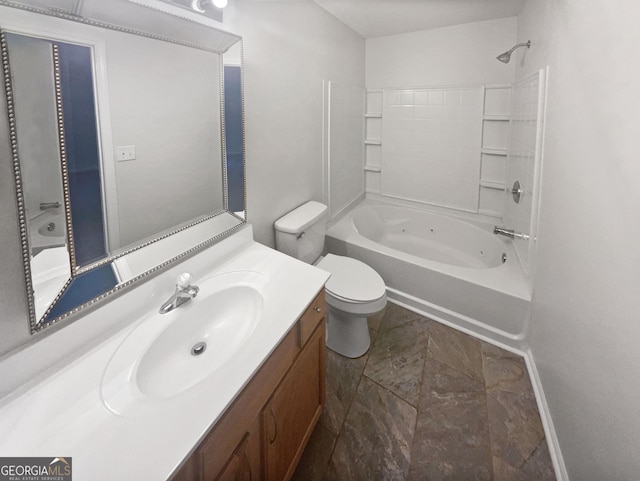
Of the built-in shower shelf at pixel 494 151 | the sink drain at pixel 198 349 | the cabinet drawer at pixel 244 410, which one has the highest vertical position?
the built-in shower shelf at pixel 494 151

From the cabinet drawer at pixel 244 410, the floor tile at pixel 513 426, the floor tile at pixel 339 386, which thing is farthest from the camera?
the floor tile at pixel 339 386

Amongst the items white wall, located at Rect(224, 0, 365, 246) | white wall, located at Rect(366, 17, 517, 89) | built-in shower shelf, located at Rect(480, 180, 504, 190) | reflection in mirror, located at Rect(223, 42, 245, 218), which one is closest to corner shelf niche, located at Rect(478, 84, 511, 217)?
built-in shower shelf, located at Rect(480, 180, 504, 190)

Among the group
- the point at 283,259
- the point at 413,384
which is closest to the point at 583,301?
the point at 413,384

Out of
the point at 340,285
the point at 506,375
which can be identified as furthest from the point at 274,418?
the point at 506,375

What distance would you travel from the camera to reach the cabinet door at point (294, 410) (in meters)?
1.05

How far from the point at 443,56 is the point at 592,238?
7.87 feet

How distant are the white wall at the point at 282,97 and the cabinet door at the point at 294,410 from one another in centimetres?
82

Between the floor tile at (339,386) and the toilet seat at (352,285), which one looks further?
the toilet seat at (352,285)

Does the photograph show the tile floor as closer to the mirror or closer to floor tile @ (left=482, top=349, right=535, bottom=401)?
floor tile @ (left=482, top=349, right=535, bottom=401)

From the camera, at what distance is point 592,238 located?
1.12m

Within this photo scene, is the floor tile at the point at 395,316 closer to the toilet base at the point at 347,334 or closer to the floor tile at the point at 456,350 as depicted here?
the floor tile at the point at 456,350

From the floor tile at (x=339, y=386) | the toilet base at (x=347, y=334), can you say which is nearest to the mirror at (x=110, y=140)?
the toilet base at (x=347, y=334)

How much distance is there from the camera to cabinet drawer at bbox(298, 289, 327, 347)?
1.20 metres

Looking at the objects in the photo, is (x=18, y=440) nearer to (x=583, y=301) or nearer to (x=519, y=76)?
(x=583, y=301)
